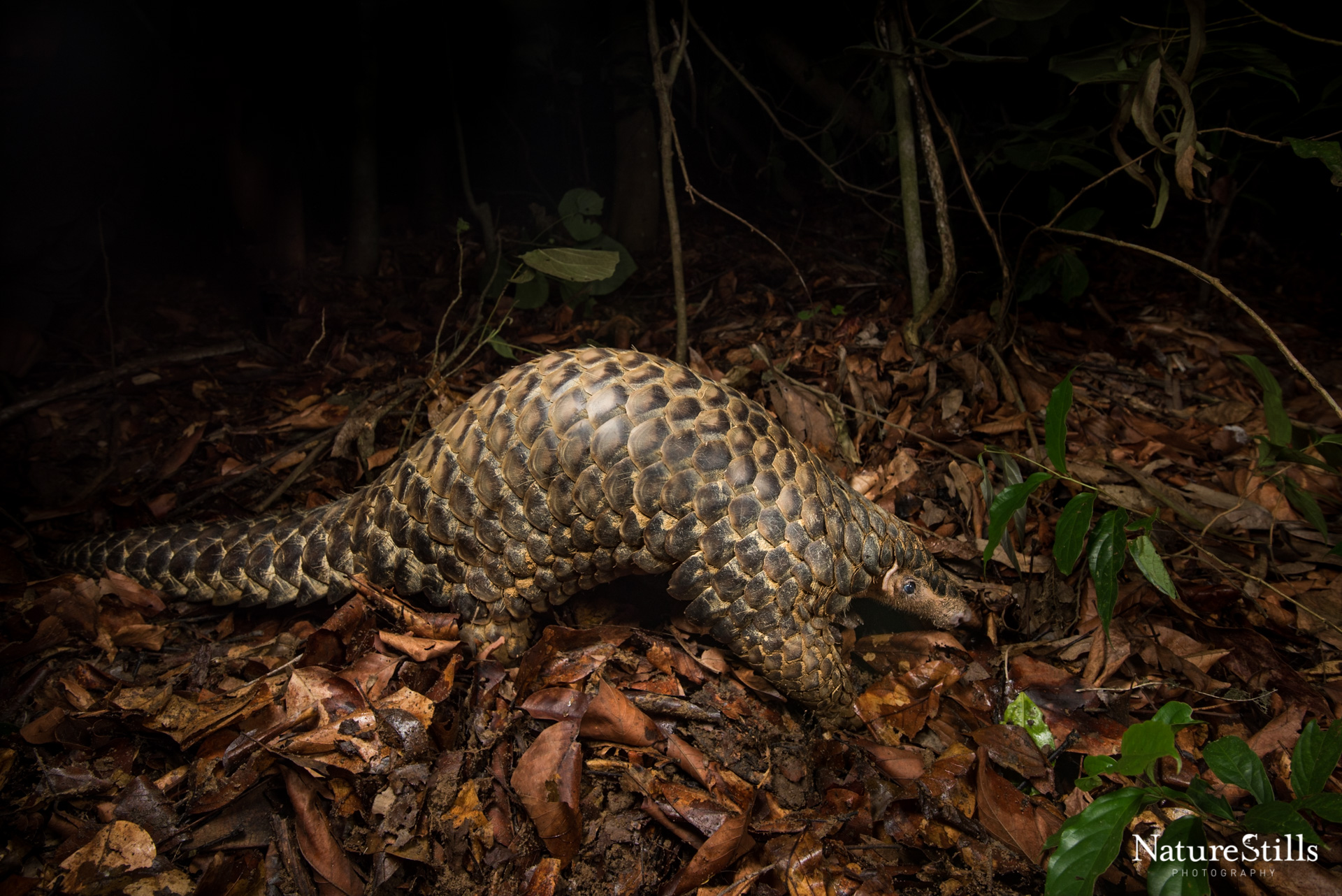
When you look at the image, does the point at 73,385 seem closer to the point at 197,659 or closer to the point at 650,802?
the point at 197,659

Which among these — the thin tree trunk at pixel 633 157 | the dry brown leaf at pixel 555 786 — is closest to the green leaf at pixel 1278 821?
the dry brown leaf at pixel 555 786

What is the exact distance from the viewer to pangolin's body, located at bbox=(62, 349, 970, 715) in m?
1.94

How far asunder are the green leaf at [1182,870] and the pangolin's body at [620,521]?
908 mm

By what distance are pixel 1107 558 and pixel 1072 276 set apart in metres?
2.04

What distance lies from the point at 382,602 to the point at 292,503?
1.15m

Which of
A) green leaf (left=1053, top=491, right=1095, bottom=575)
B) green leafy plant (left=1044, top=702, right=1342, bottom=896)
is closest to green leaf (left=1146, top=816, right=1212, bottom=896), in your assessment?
green leafy plant (left=1044, top=702, right=1342, bottom=896)

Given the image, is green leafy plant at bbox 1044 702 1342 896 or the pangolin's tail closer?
green leafy plant at bbox 1044 702 1342 896

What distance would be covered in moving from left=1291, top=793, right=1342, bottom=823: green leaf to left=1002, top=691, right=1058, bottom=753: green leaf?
70 centimetres

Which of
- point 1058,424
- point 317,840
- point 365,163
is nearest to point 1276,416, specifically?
point 1058,424

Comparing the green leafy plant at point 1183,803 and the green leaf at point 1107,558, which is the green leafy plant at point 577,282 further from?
the green leafy plant at point 1183,803

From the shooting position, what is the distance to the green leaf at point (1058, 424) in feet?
6.51

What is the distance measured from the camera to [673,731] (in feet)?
6.49

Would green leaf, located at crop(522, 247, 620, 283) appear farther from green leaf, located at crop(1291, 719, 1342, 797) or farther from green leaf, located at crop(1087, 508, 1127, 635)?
green leaf, located at crop(1291, 719, 1342, 797)

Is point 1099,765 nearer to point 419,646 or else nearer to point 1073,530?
point 1073,530
